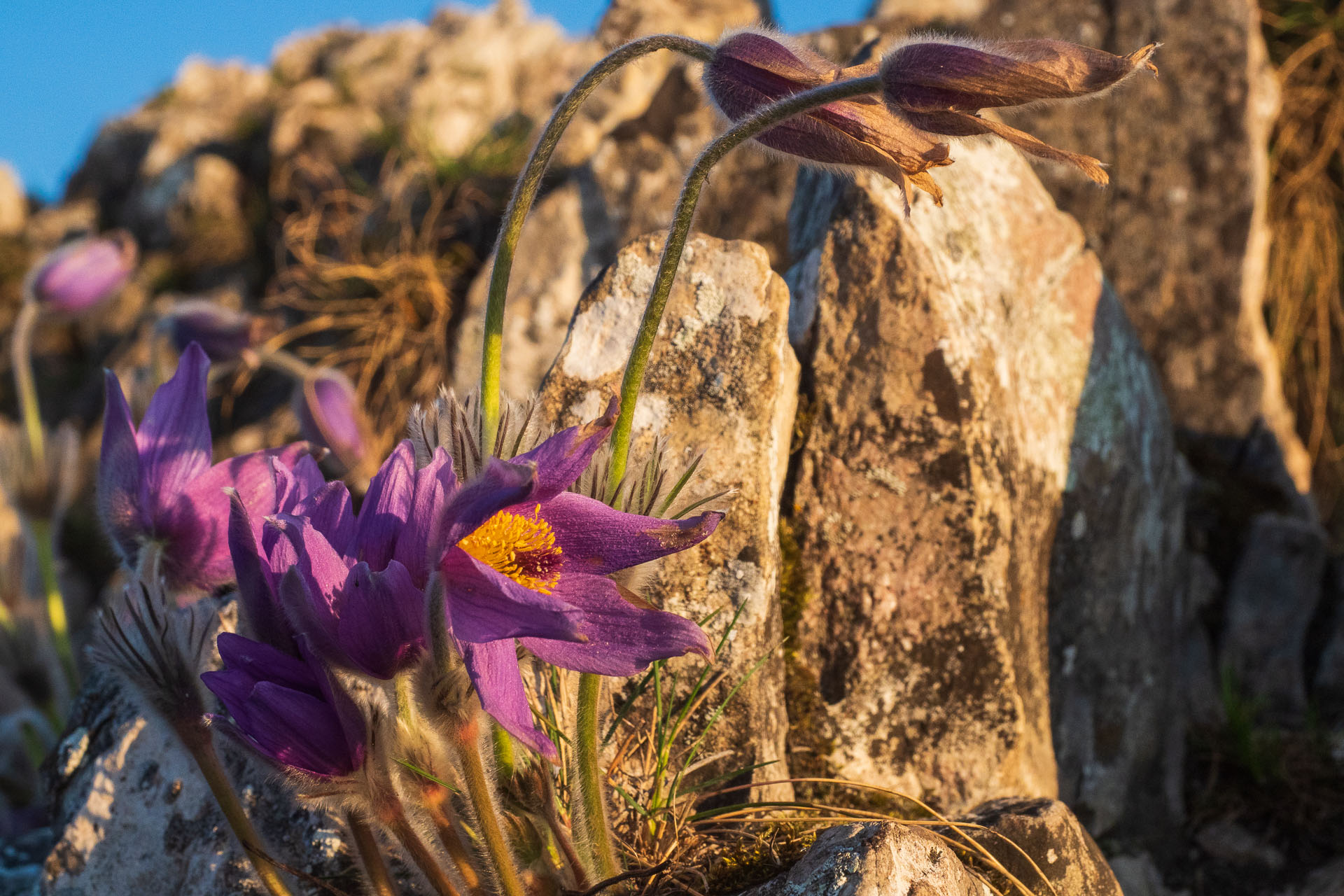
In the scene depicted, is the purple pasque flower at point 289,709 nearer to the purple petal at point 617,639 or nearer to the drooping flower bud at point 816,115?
the purple petal at point 617,639

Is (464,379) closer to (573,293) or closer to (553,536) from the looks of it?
(573,293)

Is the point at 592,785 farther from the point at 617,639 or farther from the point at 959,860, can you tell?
A: the point at 959,860

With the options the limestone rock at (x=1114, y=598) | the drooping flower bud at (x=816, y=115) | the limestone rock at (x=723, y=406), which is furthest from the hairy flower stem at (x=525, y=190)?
the limestone rock at (x=1114, y=598)

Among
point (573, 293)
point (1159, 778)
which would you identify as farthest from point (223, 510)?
point (573, 293)

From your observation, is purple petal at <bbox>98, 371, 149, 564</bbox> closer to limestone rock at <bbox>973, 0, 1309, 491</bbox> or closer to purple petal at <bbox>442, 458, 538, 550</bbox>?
purple petal at <bbox>442, 458, 538, 550</bbox>

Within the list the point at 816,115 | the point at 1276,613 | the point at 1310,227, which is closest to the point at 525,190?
the point at 816,115

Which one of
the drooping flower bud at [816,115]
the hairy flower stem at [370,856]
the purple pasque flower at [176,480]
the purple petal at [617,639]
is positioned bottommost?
the hairy flower stem at [370,856]
